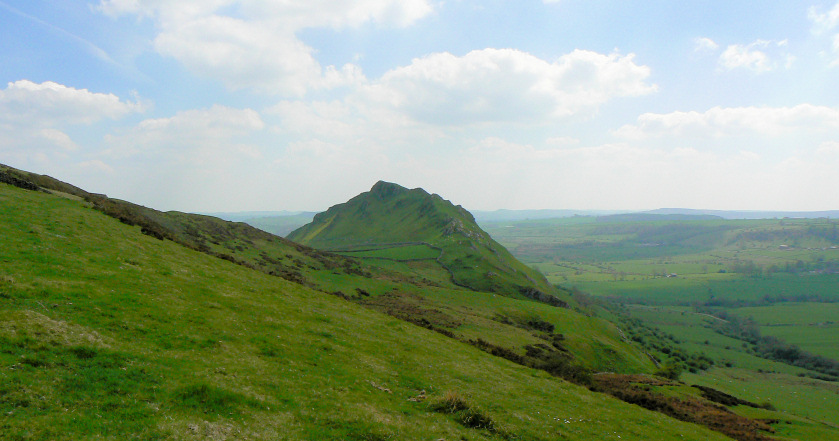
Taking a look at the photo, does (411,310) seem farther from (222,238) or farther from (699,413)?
(222,238)

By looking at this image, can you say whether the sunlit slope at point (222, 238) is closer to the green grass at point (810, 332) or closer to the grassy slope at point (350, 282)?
the grassy slope at point (350, 282)

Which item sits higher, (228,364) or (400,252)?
(228,364)

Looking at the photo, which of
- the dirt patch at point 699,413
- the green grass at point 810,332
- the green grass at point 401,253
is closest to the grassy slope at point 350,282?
the dirt patch at point 699,413

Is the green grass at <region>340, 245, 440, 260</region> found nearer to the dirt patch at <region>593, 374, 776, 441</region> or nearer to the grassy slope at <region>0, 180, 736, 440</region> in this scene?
the dirt patch at <region>593, 374, 776, 441</region>

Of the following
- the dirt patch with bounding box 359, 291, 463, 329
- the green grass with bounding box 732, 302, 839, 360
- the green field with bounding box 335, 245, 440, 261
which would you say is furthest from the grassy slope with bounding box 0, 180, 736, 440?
the green grass with bounding box 732, 302, 839, 360

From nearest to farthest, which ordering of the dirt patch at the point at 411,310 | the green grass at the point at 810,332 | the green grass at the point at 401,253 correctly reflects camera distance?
Answer: the dirt patch at the point at 411,310, the green grass at the point at 810,332, the green grass at the point at 401,253

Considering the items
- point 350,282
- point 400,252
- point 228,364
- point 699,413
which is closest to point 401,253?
point 400,252

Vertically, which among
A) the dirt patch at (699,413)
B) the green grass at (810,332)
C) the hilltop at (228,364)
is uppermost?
the hilltop at (228,364)

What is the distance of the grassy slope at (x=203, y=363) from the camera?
14883mm

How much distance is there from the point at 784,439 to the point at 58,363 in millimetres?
55848

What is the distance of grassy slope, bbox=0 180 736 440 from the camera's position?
14.9 metres

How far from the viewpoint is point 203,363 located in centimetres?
1998

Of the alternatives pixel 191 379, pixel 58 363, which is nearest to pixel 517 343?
pixel 191 379

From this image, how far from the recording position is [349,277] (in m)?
80.0
